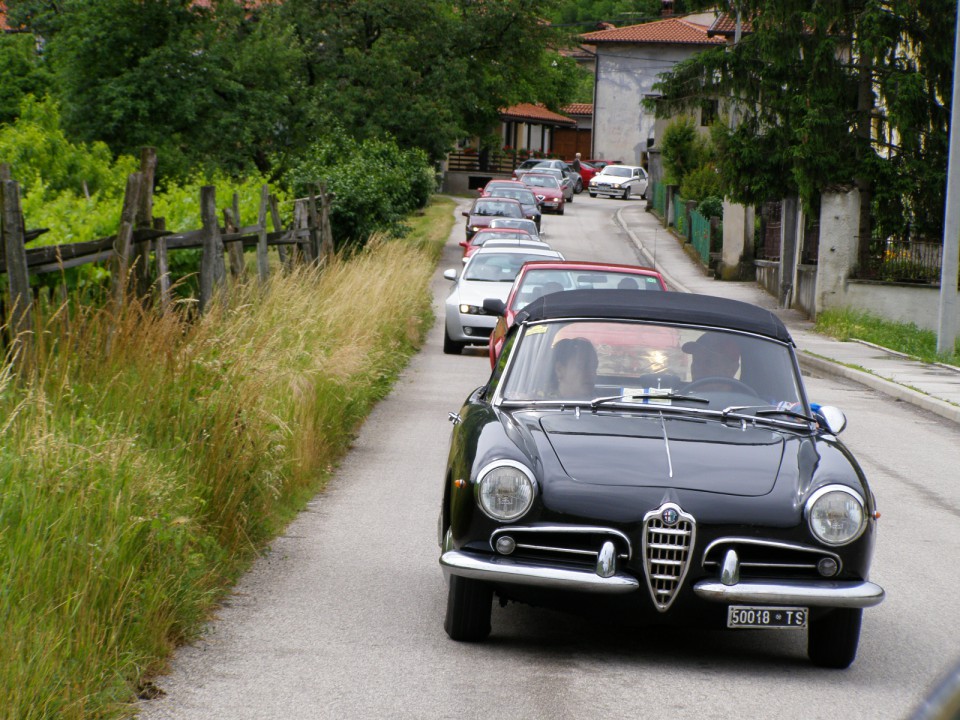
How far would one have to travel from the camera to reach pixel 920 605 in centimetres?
687

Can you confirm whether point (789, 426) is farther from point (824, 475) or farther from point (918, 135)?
point (918, 135)

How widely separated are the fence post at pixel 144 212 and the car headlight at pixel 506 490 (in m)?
4.54

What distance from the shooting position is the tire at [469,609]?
5.64m

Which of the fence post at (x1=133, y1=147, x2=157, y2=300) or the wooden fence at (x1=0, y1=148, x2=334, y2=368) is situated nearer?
the wooden fence at (x1=0, y1=148, x2=334, y2=368)

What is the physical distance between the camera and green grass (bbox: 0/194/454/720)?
15.0 ft

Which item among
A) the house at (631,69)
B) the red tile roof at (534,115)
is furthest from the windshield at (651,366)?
the red tile roof at (534,115)

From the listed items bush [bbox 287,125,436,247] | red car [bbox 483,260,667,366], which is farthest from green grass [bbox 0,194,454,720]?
bush [bbox 287,125,436,247]

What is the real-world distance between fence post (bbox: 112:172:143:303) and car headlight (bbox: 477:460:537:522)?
12.7ft

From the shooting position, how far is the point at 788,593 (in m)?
5.31

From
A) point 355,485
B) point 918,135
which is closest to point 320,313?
point 355,485

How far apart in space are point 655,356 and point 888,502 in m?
3.81

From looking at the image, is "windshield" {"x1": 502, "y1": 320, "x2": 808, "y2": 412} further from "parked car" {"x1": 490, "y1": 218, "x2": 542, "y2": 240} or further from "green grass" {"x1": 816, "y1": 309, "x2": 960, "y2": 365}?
"parked car" {"x1": 490, "y1": 218, "x2": 542, "y2": 240}

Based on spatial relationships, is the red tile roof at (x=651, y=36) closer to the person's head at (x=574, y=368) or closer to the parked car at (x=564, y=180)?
the parked car at (x=564, y=180)

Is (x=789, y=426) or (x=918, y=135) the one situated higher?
(x=918, y=135)
